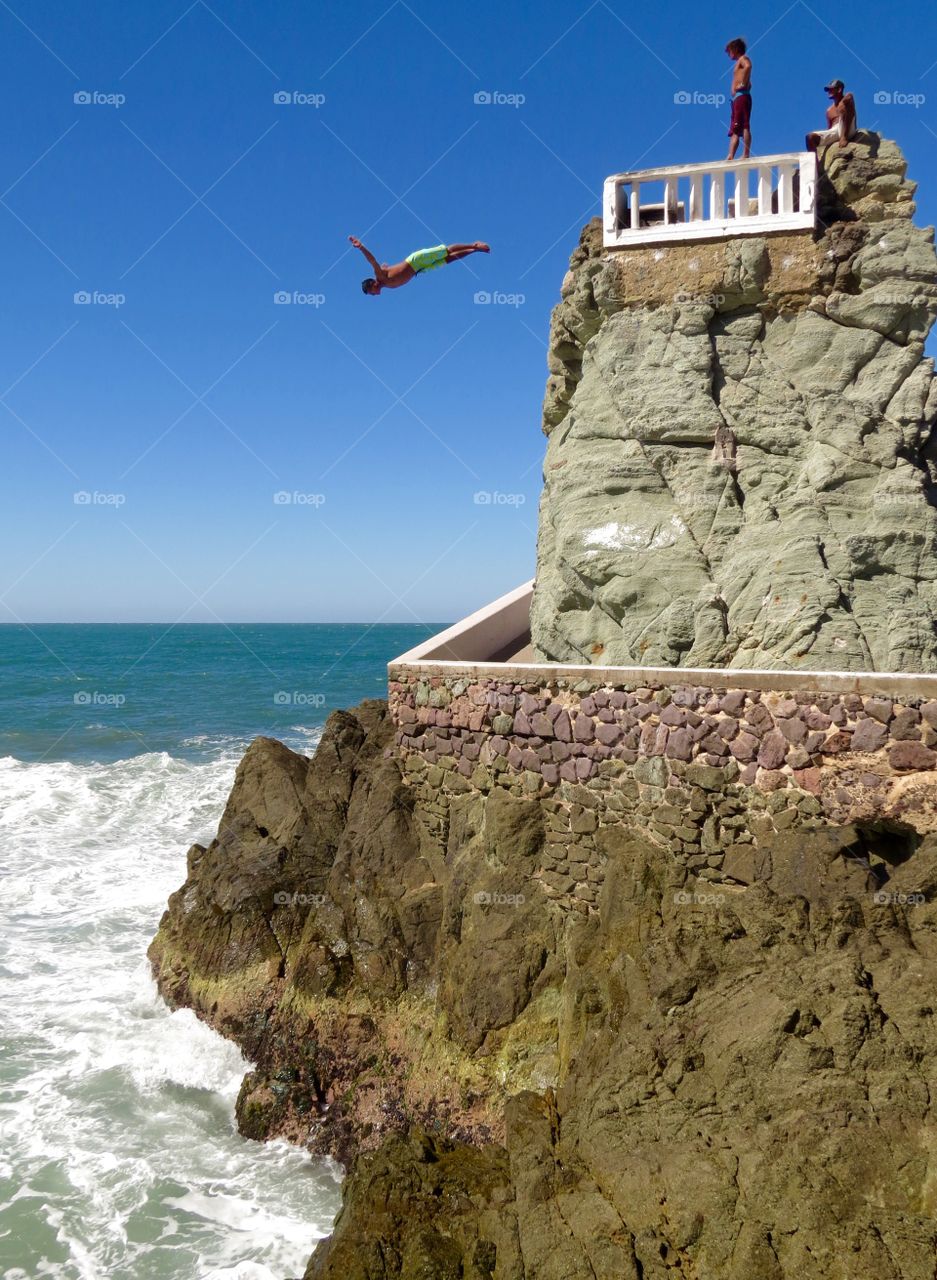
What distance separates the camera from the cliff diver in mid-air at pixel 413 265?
9992 mm

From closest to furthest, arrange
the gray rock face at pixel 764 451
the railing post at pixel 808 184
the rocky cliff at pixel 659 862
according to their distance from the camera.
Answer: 1. the rocky cliff at pixel 659 862
2. the gray rock face at pixel 764 451
3. the railing post at pixel 808 184

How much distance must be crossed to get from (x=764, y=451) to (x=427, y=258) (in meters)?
4.50

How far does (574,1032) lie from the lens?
6707mm

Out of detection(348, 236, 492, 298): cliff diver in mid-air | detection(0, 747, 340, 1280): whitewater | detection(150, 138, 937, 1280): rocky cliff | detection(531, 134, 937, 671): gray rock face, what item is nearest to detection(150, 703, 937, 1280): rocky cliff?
detection(150, 138, 937, 1280): rocky cliff

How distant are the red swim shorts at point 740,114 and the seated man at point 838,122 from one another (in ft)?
2.31

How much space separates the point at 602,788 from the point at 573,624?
2.63 meters

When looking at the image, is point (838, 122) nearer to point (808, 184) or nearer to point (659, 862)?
point (808, 184)

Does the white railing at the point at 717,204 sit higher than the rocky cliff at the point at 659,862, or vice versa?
the white railing at the point at 717,204

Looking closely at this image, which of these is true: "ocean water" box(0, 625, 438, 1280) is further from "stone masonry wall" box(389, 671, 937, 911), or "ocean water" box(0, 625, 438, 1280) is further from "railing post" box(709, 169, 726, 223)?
"railing post" box(709, 169, 726, 223)

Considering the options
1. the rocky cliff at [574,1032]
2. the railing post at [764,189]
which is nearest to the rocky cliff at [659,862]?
the rocky cliff at [574,1032]

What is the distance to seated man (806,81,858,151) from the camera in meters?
9.24

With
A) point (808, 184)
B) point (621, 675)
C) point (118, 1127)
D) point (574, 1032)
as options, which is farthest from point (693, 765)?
point (118, 1127)

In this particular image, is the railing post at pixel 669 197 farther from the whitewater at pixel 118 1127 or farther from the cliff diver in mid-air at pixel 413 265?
the whitewater at pixel 118 1127

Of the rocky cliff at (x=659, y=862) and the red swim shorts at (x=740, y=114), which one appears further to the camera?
the red swim shorts at (x=740, y=114)
